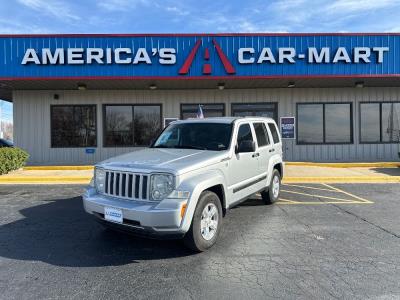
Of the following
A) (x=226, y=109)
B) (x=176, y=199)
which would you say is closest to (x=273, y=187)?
(x=176, y=199)

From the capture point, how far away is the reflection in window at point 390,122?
16219 millimetres

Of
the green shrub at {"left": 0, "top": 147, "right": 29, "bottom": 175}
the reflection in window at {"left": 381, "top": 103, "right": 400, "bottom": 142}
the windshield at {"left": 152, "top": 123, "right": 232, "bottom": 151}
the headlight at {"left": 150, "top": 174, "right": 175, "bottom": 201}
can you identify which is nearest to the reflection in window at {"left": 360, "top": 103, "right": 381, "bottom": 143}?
the reflection in window at {"left": 381, "top": 103, "right": 400, "bottom": 142}

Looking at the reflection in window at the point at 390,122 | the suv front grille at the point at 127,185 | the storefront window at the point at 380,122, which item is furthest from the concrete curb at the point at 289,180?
the suv front grille at the point at 127,185

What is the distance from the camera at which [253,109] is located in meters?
16.0

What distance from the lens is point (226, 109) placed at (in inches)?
625

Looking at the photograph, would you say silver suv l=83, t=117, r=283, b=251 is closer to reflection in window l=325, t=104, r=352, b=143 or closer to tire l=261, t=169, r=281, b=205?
tire l=261, t=169, r=281, b=205

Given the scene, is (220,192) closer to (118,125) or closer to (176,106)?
(176,106)

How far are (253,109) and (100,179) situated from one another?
11.8 m

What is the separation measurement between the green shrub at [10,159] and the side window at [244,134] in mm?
10038

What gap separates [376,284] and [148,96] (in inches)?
528

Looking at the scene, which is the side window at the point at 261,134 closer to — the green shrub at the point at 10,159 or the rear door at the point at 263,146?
the rear door at the point at 263,146

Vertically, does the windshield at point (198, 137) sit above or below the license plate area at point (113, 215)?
above

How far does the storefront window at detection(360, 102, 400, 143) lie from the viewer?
16.2m

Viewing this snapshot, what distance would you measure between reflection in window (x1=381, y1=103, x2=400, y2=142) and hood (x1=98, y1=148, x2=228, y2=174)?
13571mm
